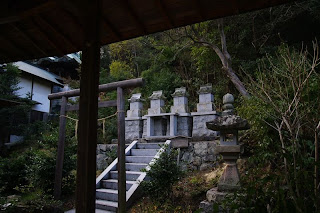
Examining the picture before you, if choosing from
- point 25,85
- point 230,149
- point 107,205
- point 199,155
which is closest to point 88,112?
point 230,149

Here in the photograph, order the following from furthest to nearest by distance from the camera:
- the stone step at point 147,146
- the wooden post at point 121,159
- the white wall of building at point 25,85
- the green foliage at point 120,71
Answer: the white wall of building at point 25,85 < the green foliage at point 120,71 < the stone step at point 147,146 < the wooden post at point 121,159

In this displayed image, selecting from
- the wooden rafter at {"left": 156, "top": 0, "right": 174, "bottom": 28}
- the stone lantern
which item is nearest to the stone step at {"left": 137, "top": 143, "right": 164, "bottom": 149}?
the stone lantern

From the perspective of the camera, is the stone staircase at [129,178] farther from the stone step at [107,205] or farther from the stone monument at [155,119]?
the stone monument at [155,119]

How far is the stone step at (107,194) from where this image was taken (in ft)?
19.0

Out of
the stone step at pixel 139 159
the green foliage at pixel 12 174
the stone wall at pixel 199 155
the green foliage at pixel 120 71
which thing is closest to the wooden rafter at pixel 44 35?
the stone step at pixel 139 159

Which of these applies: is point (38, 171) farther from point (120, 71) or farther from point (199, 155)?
point (120, 71)

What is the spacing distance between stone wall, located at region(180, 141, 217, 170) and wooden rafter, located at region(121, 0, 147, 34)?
4.94m

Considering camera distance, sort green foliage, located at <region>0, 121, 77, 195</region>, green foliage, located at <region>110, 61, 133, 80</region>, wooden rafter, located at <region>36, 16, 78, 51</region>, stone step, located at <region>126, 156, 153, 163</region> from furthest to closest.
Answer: green foliage, located at <region>110, 61, 133, 80</region> < stone step, located at <region>126, 156, 153, 163</region> < green foliage, located at <region>0, 121, 77, 195</region> < wooden rafter, located at <region>36, 16, 78, 51</region>

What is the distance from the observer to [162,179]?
498 centimetres

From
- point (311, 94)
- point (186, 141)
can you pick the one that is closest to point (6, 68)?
point (186, 141)

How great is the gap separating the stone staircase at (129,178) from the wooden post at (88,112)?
10.8 ft

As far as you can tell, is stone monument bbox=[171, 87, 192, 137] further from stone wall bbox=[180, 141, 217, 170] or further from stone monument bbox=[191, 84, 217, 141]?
stone wall bbox=[180, 141, 217, 170]

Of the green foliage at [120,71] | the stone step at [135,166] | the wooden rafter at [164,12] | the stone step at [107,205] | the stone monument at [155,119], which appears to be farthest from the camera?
the green foliage at [120,71]

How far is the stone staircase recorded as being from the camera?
18.3 feet
